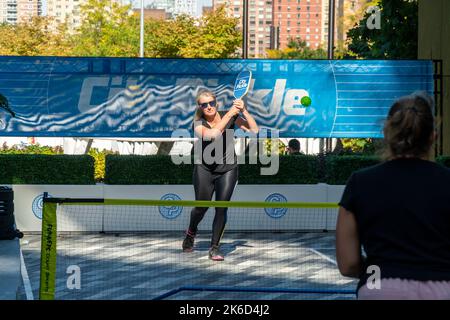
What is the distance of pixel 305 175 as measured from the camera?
17000 mm

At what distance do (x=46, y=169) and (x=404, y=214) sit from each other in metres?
12.9

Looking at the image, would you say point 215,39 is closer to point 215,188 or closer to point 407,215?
point 215,188

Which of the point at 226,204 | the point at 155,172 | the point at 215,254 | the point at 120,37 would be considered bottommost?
the point at 215,254

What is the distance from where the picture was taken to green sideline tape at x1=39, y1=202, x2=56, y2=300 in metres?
7.23

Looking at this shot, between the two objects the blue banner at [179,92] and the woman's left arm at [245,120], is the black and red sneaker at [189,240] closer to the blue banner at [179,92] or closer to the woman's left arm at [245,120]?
the woman's left arm at [245,120]

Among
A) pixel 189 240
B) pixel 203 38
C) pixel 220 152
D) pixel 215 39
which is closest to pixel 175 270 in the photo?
pixel 189 240

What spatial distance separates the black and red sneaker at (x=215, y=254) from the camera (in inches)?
404

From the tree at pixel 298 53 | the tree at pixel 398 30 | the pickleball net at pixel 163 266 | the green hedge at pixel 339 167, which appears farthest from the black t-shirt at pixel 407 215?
the tree at pixel 298 53

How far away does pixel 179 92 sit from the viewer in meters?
17.5

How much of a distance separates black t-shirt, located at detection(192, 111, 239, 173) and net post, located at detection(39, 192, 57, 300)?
4.62m

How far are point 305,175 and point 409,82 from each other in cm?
265

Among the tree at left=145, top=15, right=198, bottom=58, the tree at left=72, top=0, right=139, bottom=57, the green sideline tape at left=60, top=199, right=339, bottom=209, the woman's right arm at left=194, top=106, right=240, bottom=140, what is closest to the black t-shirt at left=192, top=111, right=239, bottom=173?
the woman's right arm at left=194, top=106, right=240, bottom=140
